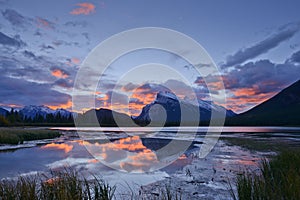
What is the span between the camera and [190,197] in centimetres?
955

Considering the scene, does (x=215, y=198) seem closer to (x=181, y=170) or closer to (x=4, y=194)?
(x=181, y=170)

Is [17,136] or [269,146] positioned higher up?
[17,136]

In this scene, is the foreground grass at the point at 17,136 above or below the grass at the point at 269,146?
above

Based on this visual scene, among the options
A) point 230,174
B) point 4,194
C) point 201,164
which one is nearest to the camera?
point 4,194

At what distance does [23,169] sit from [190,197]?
36.0ft

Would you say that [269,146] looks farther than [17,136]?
No

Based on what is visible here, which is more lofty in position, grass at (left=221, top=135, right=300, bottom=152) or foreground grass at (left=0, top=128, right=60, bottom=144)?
foreground grass at (left=0, top=128, right=60, bottom=144)

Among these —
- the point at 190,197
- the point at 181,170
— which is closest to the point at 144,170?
the point at 181,170

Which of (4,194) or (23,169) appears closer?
(4,194)

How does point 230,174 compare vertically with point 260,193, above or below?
below

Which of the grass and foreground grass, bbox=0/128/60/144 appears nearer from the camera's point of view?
the grass

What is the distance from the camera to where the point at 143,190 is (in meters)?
10.6

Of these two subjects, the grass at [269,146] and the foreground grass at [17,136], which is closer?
the grass at [269,146]

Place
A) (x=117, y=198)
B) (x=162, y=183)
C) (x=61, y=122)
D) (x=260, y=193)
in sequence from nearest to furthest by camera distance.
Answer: (x=260, y=193), (x=117, y=198), (x=162, y=183), (x=61, y=122)
